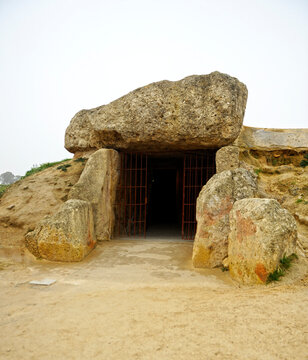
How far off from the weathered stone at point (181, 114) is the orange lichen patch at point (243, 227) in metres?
2.40

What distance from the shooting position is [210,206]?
4.57 m

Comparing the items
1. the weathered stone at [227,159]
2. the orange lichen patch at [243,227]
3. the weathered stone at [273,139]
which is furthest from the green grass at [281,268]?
the weathered stone at [273,139]

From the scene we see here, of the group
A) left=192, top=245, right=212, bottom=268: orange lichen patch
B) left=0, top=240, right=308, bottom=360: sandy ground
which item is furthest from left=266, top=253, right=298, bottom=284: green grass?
left=192, top=245, right=212, bottom=268: orange lichen patch

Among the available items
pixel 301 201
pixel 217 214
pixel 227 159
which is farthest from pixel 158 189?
pixel 217 214

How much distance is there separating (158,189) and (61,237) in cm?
903

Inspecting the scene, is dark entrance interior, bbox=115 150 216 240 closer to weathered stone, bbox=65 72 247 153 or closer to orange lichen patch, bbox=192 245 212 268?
weathered stone, bbox=65 72 247 153

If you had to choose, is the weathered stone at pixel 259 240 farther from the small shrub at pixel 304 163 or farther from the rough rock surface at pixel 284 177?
the small shrub at pixel 304 163

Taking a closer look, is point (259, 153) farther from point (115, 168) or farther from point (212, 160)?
point (115, 168)

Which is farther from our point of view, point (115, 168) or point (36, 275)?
point (115, 168)

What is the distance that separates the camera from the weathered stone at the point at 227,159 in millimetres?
5875

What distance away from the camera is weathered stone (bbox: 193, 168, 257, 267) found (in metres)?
4.40

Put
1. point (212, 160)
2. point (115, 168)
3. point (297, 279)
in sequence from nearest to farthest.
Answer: point (297, 279)
point (115, 168)
point (212, 160)

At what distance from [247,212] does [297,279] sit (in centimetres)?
92

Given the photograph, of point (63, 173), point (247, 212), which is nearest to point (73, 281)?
point (247, 212)
